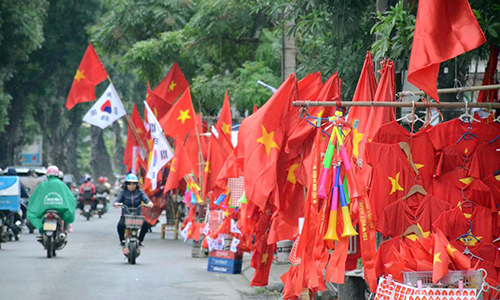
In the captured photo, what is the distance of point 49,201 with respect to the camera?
17.5m

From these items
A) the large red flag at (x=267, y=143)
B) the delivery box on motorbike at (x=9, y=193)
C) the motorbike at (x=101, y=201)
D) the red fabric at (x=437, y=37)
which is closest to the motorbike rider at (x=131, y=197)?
the delivery box on motorbike at (x=9, y=193)

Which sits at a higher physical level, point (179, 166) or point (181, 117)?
point (181, 117)

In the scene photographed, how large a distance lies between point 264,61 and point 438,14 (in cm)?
1491

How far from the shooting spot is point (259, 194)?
960 centimetres

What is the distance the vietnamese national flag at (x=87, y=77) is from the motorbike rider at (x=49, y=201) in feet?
15.6

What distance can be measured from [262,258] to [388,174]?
3035mm

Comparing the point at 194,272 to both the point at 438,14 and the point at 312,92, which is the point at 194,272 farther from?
the point at 438,14

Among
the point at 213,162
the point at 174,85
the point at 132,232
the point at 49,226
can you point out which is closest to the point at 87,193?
the point at 174,85

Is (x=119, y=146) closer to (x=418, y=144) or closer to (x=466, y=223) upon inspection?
(x=418, y=144)

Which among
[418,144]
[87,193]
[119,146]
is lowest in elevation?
[87,193]

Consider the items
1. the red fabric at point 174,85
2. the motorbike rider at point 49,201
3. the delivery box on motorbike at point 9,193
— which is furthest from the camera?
the red fabric at point 174,85

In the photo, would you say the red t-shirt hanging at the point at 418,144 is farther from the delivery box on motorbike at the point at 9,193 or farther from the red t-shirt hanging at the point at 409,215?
the delivery box on motorbike at the point at 9,193

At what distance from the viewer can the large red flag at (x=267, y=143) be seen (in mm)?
9570

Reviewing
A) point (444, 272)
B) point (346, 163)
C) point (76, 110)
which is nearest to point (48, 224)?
point (346, 163)
